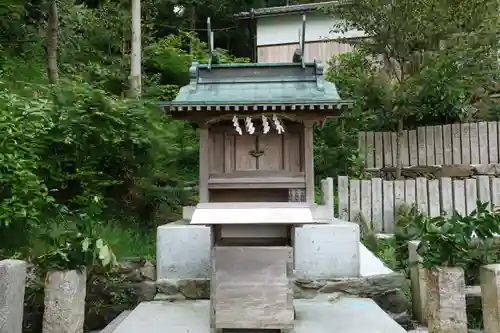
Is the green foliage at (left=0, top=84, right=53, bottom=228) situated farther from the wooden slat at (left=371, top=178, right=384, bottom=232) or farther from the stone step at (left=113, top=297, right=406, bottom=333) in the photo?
the wooden slat at (left=371, top=178, right=384, bottom=232)

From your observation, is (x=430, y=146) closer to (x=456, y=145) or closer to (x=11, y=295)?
(x=456, y=145)

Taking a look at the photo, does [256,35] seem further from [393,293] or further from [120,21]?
[393,293]

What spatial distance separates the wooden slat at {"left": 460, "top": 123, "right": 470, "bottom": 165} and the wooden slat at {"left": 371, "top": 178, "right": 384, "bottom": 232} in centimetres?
335

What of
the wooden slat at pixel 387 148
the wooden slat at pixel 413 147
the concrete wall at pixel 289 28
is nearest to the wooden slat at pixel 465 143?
the wooden slat at pixel 413 147

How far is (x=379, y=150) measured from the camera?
38.0ft

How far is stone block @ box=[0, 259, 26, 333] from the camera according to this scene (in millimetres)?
3037

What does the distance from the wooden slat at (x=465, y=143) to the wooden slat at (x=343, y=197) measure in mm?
3852

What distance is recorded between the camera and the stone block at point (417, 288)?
559 centimetres

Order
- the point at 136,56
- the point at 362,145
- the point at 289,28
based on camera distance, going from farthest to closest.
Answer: the point at 289,28 → the point at 362,145 → the point at 136,56

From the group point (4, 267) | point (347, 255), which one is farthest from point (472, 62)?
point (4, 267)

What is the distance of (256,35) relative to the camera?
1730 centimetres

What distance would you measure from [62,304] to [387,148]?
376 inches

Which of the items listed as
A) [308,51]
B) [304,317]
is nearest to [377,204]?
[304,317]

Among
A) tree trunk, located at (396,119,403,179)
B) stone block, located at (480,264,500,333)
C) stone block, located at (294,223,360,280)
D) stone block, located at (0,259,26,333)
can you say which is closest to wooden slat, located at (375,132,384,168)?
tree trunk, located at (396,119,403,179)
